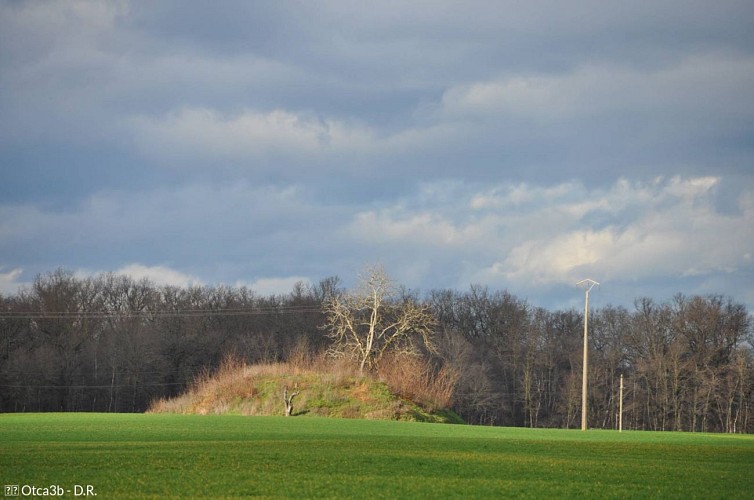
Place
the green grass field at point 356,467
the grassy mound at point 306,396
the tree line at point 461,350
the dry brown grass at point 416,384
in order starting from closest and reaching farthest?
the green grass field at point 356,467, the grassy mound at point 306,396, the dry brown grass at point 416,384, the tree line at point 461,350

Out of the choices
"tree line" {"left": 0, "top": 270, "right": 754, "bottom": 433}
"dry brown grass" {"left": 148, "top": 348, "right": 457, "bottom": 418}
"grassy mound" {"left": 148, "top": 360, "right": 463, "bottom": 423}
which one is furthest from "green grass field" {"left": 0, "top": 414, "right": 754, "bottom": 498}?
"tree line" {"left": 0, "top": 270, "right": 754, "bottom": 433}

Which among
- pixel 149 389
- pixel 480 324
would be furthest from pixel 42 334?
pixel 480 324

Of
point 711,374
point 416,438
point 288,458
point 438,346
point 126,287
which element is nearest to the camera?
point 288,458

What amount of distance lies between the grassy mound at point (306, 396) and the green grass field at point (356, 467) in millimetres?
23468

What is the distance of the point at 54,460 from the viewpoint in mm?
15602

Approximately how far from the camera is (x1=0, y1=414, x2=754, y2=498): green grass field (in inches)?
503

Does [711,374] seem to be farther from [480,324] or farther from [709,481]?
[709,481]

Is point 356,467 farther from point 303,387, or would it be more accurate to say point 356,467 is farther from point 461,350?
point 461,350

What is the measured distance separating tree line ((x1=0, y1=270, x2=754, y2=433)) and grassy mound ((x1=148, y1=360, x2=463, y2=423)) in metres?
27.6

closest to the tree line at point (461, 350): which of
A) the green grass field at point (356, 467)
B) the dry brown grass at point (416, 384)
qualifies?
the dry brown grass at point (416, 384)

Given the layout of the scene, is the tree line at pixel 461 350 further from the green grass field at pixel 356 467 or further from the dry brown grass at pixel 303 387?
the green grass field at pixel 356 467

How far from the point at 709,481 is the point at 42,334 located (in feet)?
281

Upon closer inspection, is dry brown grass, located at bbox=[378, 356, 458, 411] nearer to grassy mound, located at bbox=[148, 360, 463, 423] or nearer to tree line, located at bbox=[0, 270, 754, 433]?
grassy mound, located at bbox=[148, 360, 463, 423]

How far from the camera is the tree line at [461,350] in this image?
86.2m
